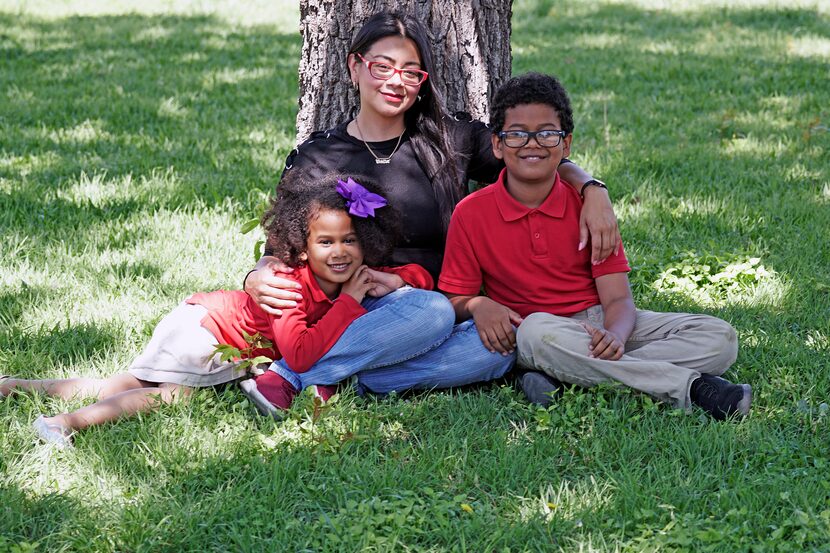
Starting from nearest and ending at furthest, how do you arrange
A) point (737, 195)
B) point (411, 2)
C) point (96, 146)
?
point (411, 2)
point (737, 195)
point (96, 146)

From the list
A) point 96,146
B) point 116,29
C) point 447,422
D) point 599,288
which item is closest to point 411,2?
point 599,288

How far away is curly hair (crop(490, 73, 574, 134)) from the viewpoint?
3.61m

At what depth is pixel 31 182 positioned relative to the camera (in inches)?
229

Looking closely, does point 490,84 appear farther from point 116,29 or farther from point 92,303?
point 116,29

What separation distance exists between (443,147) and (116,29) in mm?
8468

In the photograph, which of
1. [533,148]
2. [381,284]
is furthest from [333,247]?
[533,148]

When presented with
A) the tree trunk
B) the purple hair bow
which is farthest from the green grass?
the tree trunk

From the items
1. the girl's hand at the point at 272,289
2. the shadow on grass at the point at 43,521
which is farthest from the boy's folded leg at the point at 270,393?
the shadow on grass at the point at 43,521

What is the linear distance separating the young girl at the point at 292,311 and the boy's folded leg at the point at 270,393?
1 cm

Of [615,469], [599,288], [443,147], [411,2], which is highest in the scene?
[411,2]

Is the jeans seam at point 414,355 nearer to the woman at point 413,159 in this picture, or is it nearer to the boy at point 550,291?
the woman at point 413,159

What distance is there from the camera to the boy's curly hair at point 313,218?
3592 mm

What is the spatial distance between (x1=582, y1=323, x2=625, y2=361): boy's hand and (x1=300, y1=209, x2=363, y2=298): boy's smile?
96 centimetres

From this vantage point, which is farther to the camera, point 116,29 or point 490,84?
point 116,29
